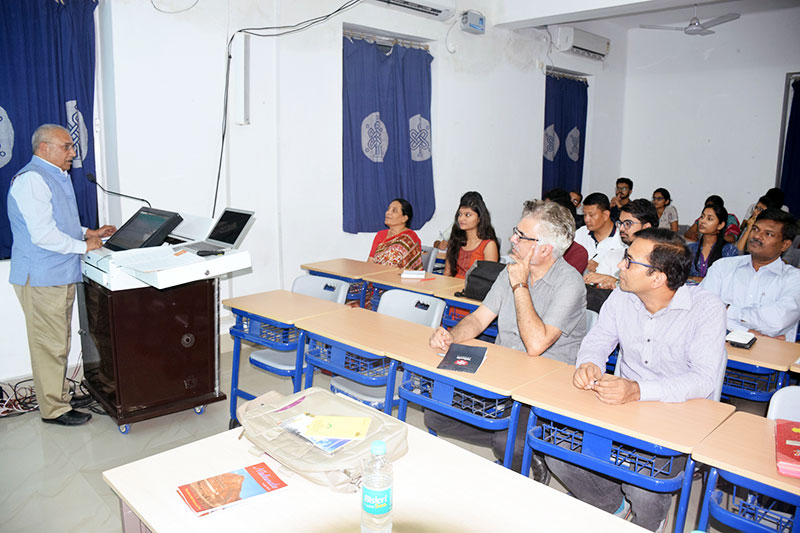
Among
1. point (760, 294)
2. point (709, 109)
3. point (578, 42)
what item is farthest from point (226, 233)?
point (709, 109)

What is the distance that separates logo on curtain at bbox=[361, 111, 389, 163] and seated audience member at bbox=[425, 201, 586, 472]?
316cm

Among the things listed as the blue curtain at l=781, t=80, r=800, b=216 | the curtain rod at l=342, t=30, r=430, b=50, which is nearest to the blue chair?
the curtain rod at l=342, t=30, r=430, b=50

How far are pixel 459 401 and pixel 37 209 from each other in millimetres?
2395

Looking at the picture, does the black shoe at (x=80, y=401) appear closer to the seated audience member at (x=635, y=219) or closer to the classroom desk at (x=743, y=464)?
the seated audience member at (x=635, y=219)

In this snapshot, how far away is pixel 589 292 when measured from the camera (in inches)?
129

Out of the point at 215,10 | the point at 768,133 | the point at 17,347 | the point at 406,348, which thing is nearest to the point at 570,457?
the point at 406,348

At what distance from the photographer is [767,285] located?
342cm

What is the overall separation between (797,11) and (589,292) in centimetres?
646

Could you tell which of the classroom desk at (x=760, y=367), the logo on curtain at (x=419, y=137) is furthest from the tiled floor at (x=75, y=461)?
the logo on curtain at (x=419, y=137)

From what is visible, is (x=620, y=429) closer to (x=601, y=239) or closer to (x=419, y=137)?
(x=601, y=239)

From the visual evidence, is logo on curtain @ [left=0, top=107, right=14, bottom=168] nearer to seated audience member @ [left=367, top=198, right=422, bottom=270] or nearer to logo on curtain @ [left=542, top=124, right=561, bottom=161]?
seated audience member @ [left=367, top=198, right=422, bottom=270]

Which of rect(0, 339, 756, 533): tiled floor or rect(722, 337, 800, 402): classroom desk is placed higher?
rect(722, 337, 800, 402): classroom desk

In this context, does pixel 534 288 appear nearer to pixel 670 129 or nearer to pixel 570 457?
pixel 570 457

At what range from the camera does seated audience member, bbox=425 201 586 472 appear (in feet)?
8.36
